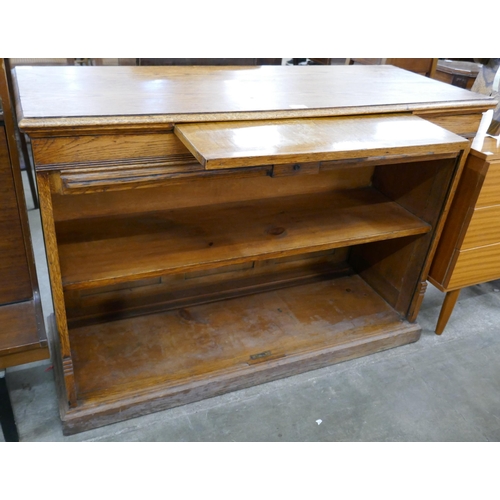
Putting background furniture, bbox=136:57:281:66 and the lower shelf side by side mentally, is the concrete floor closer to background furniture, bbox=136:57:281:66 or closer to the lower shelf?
the lower shelf

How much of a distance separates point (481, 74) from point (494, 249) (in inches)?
30.7

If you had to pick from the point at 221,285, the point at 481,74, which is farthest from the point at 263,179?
the point at 481,74

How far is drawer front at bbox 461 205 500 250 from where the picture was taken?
1803 millimetres

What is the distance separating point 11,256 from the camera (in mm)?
1458

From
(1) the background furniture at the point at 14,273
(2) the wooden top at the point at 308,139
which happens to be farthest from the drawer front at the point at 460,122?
(1) the background furniture at the point at 14,273

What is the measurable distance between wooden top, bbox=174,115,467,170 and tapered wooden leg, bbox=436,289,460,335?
2.80 ft

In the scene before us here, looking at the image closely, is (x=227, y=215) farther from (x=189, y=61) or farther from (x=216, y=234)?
(x=189, y=61)

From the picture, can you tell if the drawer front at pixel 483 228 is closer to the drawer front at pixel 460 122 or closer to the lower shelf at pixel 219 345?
the drawer front at pixel 460 122

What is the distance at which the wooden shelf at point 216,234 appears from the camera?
4.92ft

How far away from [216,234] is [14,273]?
2.20ft

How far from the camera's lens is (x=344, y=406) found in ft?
5.82

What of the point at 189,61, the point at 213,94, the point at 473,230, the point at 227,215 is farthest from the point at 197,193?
the point at 189,61

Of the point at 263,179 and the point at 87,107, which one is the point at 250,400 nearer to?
the point at 263,179

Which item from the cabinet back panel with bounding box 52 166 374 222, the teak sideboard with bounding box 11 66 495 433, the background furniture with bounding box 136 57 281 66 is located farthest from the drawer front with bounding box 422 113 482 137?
the background furniture with bounding box 136 57 281 66
